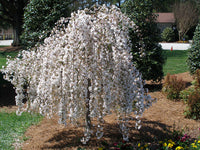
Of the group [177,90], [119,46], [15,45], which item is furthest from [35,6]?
[15,45]

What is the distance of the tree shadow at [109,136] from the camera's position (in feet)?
13.9

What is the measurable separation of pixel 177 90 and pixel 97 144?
3.59 m

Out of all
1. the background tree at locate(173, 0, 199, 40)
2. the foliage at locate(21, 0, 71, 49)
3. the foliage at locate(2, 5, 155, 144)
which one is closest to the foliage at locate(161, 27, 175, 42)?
the background tree at locate(173, 0, 199, 40)

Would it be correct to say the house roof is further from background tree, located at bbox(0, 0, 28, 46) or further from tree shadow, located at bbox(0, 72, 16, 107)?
tree shadow, located at bbox(0, 72, 16, 107)

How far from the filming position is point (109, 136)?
453cm

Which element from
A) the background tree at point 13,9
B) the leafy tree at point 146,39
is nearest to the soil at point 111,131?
the leafy tree at point 146,39

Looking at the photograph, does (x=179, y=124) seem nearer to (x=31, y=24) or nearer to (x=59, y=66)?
(x=59, y=66)

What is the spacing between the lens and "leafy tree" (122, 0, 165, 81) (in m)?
7.56

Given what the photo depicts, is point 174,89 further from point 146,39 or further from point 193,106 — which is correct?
point 146,39

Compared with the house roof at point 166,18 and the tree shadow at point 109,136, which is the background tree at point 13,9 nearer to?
the tree shadow at point 109,136

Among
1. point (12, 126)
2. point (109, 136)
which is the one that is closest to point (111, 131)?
point (109, 136)

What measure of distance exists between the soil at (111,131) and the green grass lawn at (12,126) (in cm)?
18

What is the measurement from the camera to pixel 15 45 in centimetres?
2461

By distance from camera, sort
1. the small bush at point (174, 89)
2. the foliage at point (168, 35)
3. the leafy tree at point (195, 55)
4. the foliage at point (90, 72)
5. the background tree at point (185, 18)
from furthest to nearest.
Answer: the foliage at point (168, 35), the background tree at point (185, 18), the leafy tree at point (195, 55), the small bush at point (174, 89), the foliage at point (90, 72)
